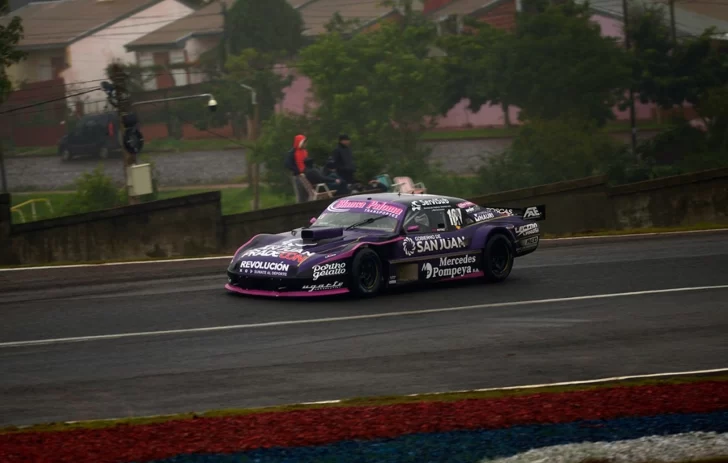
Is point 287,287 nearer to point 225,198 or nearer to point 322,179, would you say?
point 322,179

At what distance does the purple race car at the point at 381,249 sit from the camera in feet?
49.8

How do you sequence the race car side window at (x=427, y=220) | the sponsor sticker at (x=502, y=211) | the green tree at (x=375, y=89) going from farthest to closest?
the green tree at (x=375, y=89)
the sponsor sticker at (x=502, y=211)
the race car side window at (x=427, y=220)

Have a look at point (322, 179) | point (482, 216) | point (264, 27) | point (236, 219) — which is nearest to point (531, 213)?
point (482, 216)

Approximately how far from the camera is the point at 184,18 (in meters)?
77.5

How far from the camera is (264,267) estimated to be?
50.1 ft

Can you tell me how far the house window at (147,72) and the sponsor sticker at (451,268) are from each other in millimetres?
53457

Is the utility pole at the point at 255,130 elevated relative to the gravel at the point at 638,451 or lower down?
elevated

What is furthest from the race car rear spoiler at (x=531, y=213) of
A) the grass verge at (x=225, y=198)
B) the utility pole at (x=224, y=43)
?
the utility pole at (x=224, y=43)

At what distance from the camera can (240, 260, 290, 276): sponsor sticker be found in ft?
49.7

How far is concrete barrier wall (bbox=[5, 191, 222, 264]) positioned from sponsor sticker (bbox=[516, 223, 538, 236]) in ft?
36.5

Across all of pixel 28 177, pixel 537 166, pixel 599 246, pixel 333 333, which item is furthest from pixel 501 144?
pixel 333 333

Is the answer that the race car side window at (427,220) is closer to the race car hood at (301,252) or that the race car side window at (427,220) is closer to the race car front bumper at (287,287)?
the race car hood at (301,252)

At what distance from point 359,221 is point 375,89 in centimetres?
4202

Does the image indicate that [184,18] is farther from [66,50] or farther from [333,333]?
[333,333]
